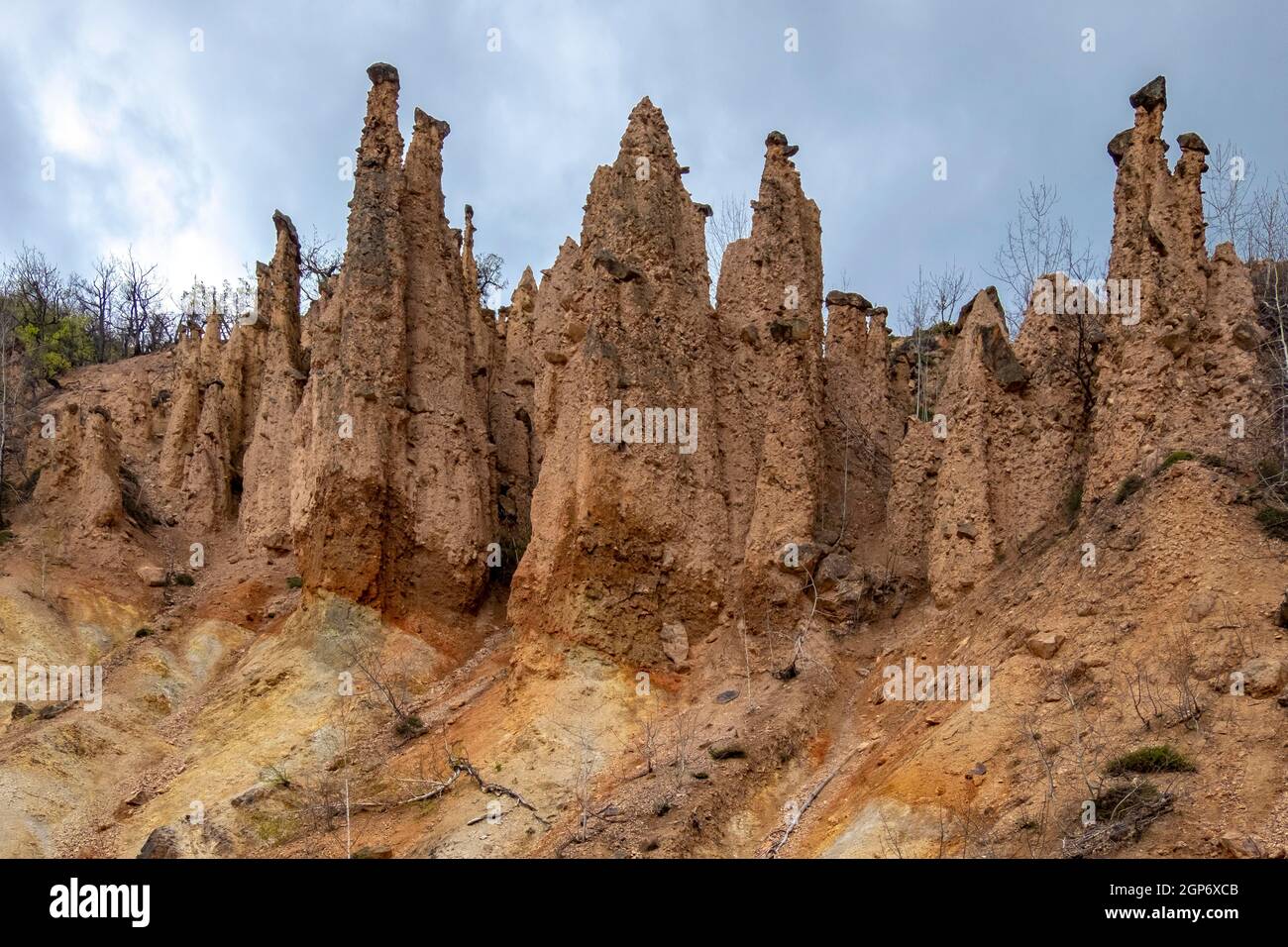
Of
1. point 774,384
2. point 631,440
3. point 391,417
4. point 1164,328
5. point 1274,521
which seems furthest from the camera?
point 391,417

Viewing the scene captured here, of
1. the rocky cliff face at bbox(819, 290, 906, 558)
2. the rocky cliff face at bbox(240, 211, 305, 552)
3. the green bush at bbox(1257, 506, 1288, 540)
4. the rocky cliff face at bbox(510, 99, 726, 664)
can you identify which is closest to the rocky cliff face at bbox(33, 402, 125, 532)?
the rocky cliff face at bbox(240, 211, 305, 552)

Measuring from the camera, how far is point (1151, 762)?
1297 centimetres

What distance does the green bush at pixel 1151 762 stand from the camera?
12828 mm

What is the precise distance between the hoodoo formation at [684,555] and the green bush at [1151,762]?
0.75 feet

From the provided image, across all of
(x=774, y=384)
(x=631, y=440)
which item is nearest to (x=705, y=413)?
(x=774, y=384)

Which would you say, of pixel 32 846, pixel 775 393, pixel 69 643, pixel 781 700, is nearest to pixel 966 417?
pixel 775 393

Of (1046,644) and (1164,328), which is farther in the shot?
(1164,328)

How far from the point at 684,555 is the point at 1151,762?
28.0 ft

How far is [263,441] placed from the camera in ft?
94.9

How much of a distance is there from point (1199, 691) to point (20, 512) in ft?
82.3

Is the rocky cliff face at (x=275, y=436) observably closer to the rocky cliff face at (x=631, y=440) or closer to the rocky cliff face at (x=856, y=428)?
the rocky cliff face at (x=631, y=440)

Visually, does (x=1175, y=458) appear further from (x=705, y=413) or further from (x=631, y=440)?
(x=631, y=440)

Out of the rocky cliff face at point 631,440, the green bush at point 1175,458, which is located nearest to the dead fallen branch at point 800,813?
the rocky cliff face at point 631,440

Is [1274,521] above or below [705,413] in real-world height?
below
